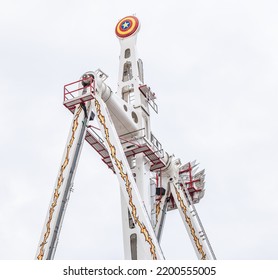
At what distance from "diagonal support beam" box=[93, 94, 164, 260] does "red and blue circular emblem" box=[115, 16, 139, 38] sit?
818 centimetres

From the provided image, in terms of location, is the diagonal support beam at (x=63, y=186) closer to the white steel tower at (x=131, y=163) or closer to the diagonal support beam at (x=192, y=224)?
the white steel tower at (x=131, y=163)

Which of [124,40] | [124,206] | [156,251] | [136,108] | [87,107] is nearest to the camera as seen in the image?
[156,251]

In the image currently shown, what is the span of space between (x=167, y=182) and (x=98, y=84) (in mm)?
9041

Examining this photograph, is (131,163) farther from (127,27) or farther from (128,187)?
(127,27)

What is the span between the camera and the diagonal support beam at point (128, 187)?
23375mm

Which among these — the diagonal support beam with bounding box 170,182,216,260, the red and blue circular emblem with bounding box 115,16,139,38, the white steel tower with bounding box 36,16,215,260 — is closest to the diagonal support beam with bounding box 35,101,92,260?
the white steel tower with bounding box 36,16,215,260

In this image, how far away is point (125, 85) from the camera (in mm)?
32125

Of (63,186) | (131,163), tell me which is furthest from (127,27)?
(63,186)

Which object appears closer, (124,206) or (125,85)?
(124,206)

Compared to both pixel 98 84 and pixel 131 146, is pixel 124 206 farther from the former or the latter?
pixel 98 84

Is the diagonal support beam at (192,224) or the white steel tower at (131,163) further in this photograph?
the diagonal support beam at (192,224)

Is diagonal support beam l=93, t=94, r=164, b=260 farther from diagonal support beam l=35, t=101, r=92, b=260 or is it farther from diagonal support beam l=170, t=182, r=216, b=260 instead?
diagonal support beam l=170, t=182, r=216, b=260

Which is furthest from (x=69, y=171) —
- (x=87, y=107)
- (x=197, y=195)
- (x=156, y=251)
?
(x=197, y=195)

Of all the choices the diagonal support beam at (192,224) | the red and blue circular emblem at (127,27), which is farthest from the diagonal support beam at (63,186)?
the diagonal support beam at (192,224)
